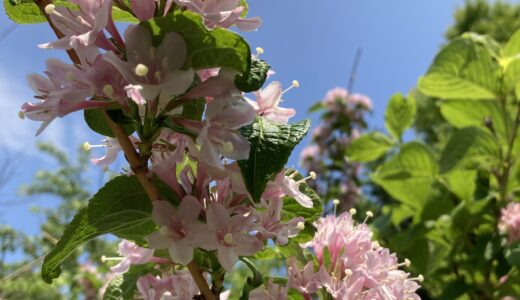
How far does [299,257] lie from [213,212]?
0.83ft

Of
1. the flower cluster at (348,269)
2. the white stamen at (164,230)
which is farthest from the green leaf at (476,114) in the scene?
the white stamen at (164,230)

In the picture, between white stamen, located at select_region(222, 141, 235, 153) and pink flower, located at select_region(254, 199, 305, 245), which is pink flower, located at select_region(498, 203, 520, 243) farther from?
white stamen, located at select_region(222, 141, 235, 153)

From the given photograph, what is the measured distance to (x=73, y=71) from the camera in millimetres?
616

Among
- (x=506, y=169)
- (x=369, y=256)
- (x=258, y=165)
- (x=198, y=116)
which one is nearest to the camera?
(x=258, y=165)

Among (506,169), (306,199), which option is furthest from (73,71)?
(506,169)

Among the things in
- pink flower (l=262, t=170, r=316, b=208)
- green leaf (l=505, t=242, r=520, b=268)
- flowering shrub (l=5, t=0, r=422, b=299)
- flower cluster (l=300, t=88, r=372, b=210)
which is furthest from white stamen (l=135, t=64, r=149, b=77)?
flower cluster (l=300, t=88, r=372, b=210)

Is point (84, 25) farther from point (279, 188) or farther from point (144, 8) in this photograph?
point (279, 188)

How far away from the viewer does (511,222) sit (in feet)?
5.11

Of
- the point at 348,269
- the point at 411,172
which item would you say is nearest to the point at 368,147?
the point at 411,172

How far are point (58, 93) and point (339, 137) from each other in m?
3.57

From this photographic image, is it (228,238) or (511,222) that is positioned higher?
(228,238)

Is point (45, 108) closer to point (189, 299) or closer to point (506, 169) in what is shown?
point (189, 299)

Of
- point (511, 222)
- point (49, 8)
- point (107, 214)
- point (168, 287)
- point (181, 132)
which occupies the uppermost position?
point (49, 8)

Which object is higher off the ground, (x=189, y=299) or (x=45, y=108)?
(x=45, y=108)
